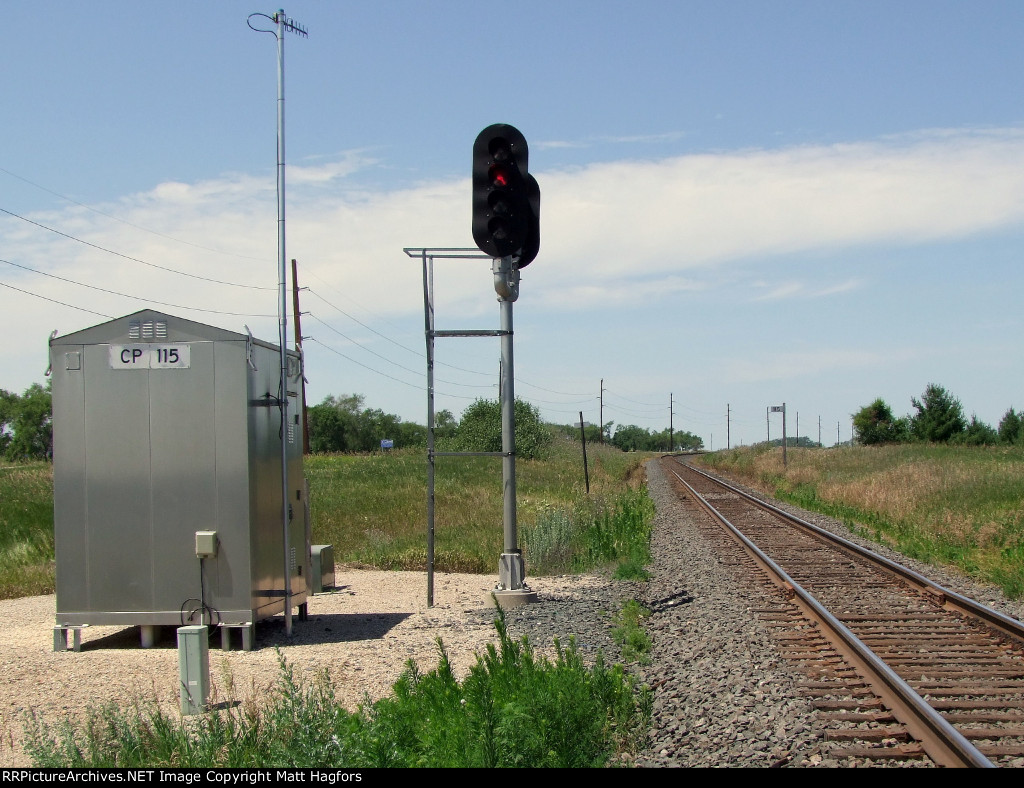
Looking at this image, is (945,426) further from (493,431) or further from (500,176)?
(500,176)

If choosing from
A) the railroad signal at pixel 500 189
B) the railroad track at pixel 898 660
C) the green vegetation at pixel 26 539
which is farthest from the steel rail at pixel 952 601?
the green vegetation at pixel 26 539

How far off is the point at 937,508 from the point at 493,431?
159 feet

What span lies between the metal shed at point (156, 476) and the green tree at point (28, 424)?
102 metres

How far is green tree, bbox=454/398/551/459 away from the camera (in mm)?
67188

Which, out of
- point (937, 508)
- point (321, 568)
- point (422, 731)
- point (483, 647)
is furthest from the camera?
point (937, 508)

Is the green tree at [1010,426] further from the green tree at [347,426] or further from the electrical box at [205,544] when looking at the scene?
the electrical box at [205,544]

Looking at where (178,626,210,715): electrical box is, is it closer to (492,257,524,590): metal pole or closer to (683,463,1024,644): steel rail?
(492,257,524,590): metal pole

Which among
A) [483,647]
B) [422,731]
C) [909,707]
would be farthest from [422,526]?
[909,707]

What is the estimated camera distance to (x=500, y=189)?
10.6 metres

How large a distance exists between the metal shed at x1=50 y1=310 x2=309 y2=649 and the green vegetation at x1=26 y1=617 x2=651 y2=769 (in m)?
3.00

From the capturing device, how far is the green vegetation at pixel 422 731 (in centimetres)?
541

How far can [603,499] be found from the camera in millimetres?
26750

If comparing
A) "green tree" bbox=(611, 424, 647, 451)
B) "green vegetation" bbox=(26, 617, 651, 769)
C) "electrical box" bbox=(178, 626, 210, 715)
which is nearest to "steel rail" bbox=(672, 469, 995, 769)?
"green vegetation" bbox=(26, 617, 651, 769)

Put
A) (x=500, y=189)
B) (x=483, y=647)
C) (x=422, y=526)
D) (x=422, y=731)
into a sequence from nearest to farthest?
(x=422, y=731)
(x=483, y=647)
(x=500, y=189)
(x=422, y=526)
